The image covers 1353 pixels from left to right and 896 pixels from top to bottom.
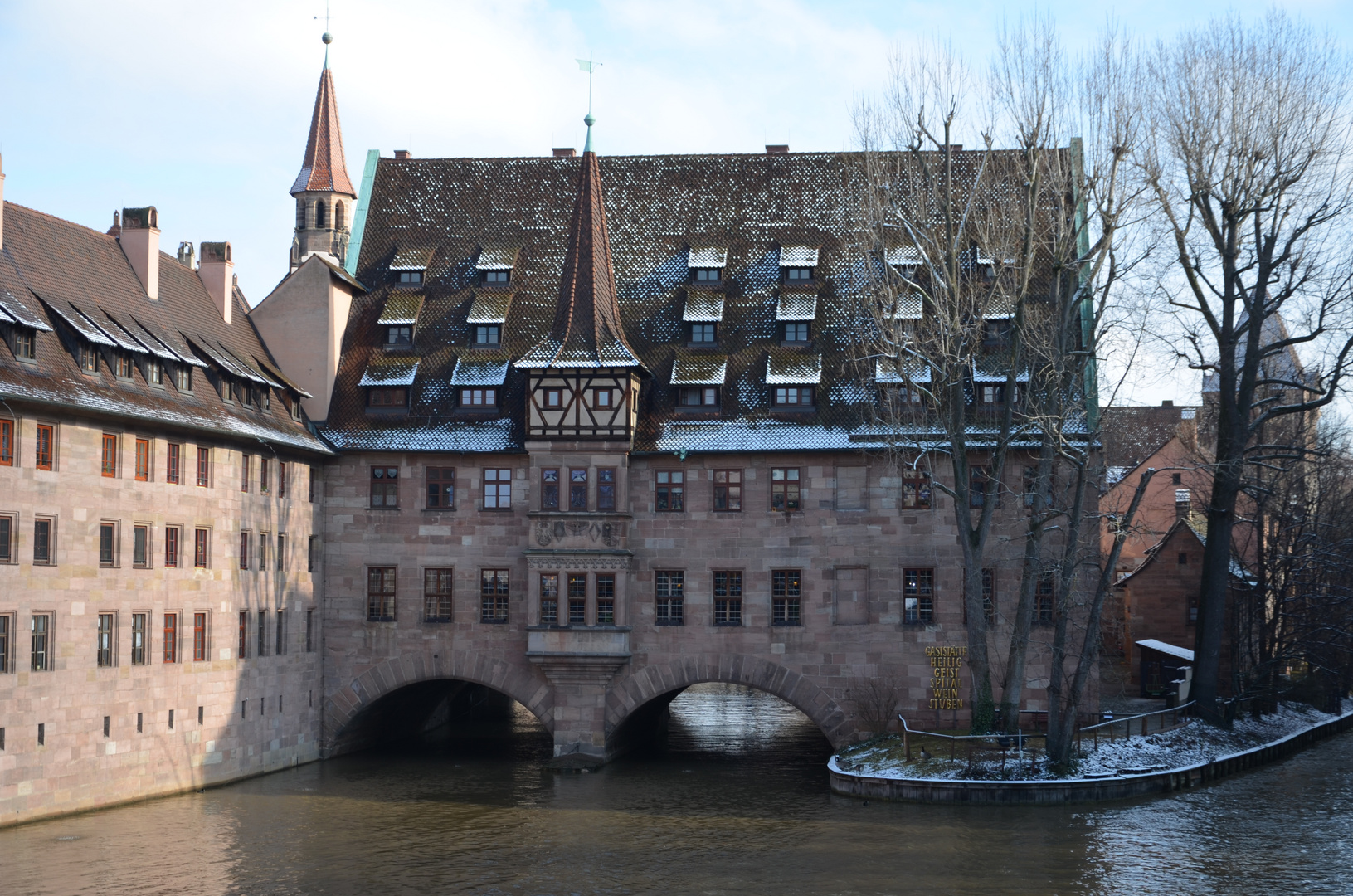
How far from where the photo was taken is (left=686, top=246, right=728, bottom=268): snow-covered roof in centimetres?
4444

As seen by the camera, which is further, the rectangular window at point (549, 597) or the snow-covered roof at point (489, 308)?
the snow-covered roof at point (489, 308)

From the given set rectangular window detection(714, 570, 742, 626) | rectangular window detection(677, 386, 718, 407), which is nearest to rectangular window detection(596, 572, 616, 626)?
rectangular window detection(714, 570, 742, 626)

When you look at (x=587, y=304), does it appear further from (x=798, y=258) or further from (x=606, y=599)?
(x=606, y=599)

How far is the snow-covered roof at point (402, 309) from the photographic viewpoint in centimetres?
4428

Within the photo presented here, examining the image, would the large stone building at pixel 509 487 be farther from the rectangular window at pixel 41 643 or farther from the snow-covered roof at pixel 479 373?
the rectangular window at pixel 41 643

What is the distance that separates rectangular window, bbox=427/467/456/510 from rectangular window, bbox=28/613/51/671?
41.5 ft

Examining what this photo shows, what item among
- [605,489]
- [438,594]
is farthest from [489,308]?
[438,594]

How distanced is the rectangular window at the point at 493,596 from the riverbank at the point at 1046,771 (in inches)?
414

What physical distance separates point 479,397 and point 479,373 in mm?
735

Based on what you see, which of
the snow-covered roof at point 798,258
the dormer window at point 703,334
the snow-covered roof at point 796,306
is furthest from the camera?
the snow-covered roof at point 798,258

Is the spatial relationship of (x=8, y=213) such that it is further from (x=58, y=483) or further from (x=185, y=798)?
(x=185, y=798)

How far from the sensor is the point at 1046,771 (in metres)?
34.1

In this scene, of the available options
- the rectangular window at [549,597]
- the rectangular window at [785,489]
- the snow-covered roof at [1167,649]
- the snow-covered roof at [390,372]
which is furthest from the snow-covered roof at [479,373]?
the snow-covered roof at [1167,649]

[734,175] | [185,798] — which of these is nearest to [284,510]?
[185,798]
